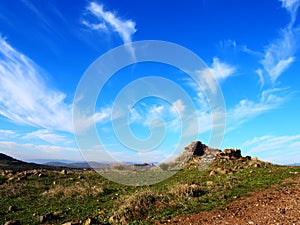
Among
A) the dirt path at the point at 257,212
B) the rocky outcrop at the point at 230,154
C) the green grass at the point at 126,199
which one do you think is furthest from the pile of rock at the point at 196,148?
the dirt path at the point at 257,212

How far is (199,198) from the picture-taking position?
1532cm

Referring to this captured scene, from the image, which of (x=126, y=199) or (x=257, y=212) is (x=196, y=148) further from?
(x=257, y=212)

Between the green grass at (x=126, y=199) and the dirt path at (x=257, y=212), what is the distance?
2.40 feet

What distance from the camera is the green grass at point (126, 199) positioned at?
14266 millimetres

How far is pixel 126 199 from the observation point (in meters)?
16.1

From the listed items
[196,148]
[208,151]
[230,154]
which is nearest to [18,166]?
[196,148]

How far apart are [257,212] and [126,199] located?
6.54 m

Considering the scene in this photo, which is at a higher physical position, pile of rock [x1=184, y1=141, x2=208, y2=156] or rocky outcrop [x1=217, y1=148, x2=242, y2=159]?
pile of rock [x1=184, y1=141, x2=208, y2=156]

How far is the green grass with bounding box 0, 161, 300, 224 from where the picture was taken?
562 inches

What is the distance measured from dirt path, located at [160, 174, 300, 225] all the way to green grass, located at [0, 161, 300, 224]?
73cm

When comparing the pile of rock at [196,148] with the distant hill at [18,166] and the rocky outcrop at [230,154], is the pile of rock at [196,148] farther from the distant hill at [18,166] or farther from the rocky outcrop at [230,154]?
the distant hill at [18,166]

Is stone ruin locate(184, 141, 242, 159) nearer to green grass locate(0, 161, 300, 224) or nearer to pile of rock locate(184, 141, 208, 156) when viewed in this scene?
pile of rock locate(184, 141, 208, 156)

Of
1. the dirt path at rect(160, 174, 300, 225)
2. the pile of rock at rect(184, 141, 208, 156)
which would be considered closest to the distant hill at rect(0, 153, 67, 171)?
the pile of rock at rect(184, 141, 208, 156)

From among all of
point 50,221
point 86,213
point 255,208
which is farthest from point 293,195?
point 50,221
